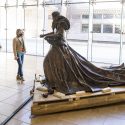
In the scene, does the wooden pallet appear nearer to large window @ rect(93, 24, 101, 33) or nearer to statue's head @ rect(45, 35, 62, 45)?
statue's head @ rect(45, 35, 62, 45)

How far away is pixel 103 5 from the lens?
905 cm

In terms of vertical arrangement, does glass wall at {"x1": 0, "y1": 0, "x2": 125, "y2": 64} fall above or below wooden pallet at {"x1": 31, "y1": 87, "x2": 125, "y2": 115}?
above

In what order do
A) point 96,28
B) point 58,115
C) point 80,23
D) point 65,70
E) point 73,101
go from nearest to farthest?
point 58,115, point 73,101, point 65,70, point 96,28, point 80,23

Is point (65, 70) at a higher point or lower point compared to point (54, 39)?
lower

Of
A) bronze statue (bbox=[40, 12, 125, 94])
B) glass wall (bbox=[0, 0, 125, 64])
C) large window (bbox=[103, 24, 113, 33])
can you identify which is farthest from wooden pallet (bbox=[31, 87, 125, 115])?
large window (bbox=[103, 24, 113, 33])

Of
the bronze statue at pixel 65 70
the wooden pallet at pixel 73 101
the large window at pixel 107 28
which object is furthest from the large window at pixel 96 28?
the wooden pallet at pixel 73 101

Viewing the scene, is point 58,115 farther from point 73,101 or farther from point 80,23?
point 80,23

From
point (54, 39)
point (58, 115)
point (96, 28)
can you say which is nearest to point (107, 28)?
point (96, 28)

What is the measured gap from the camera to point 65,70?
4199mm

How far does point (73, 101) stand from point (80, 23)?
660 centimetres

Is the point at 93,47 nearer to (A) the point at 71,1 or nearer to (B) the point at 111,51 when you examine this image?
(B) the point at 111,51

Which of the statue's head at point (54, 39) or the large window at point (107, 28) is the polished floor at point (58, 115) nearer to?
the statue's head at point (54, 39)

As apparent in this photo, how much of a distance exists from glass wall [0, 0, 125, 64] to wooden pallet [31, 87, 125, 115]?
4.95m

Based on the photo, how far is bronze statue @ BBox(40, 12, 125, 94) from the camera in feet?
13.6
